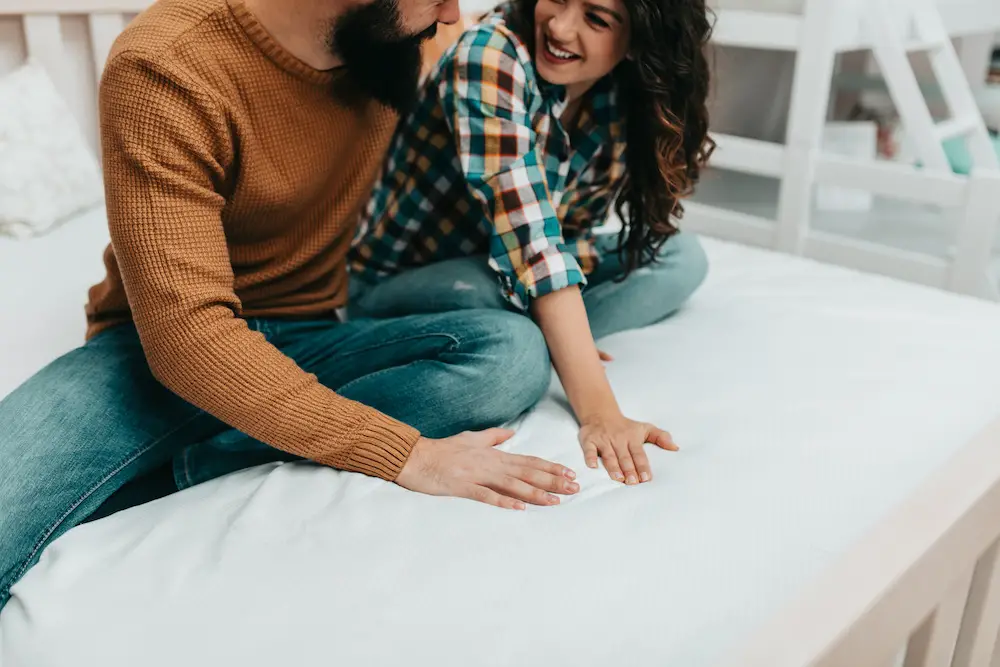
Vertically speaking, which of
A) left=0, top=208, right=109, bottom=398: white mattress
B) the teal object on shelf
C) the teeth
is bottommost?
the teal object on shelf

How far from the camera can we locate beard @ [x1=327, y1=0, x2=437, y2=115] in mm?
869

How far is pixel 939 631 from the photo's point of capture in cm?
64

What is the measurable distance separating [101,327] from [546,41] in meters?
0.59

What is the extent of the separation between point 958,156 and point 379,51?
58.3 inches

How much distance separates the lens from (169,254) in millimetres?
797

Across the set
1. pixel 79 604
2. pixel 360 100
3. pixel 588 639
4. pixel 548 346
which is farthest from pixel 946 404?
pixel 79 604

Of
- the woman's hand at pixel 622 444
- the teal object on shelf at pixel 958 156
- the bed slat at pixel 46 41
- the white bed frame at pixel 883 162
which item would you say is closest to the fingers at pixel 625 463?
the woman's hand at pixel 622 444

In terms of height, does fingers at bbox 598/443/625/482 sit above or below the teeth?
below

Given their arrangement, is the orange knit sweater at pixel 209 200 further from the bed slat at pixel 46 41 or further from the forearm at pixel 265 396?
the bed slat at pixel 46 41

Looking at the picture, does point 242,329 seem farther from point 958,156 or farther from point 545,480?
point 958,156

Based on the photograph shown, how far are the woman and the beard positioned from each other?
0.21 feet

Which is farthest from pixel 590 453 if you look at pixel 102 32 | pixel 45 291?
pixel 102 32

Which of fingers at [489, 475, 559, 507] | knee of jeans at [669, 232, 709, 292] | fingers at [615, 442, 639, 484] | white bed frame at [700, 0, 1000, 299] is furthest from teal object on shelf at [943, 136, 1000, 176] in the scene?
fingers at [489, 475, 559, 507]

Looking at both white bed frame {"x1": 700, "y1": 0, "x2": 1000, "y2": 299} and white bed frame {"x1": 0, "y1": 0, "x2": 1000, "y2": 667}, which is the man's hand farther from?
white bed frame {"x1": 700, "y1": 0, "x2": 1000, "y2": 299}
